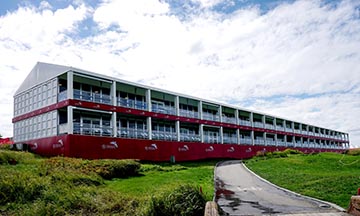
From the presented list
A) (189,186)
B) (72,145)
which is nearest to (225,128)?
(72,145)

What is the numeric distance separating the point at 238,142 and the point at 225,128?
2.62 m

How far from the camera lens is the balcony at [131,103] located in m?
31.3

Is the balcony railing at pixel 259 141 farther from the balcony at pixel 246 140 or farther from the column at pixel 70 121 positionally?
the column at pixel 70 121

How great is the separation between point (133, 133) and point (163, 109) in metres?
5.52

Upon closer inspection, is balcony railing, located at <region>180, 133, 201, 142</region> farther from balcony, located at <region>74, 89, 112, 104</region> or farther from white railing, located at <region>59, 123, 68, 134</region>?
white railing, located at <region>59, 123, 68, 134</region>

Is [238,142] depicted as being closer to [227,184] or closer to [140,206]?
[227,184]

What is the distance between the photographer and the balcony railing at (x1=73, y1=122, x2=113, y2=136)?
26.6 metres

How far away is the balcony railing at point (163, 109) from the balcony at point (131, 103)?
1.67 m

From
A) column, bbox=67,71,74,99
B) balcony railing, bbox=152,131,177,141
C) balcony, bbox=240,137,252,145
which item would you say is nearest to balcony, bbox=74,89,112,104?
column, bbox=67,71,74,99

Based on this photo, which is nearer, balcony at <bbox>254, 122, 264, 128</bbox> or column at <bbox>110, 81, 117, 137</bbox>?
column at <bbox>110, 81, 117, 137</bbox>

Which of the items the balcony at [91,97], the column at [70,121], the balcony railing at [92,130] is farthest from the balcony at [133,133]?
the column at [70,121]

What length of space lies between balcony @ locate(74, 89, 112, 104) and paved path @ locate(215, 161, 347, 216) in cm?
1285

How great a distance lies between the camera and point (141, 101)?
34.7 metres

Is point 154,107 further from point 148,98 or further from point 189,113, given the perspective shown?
point 189,113
